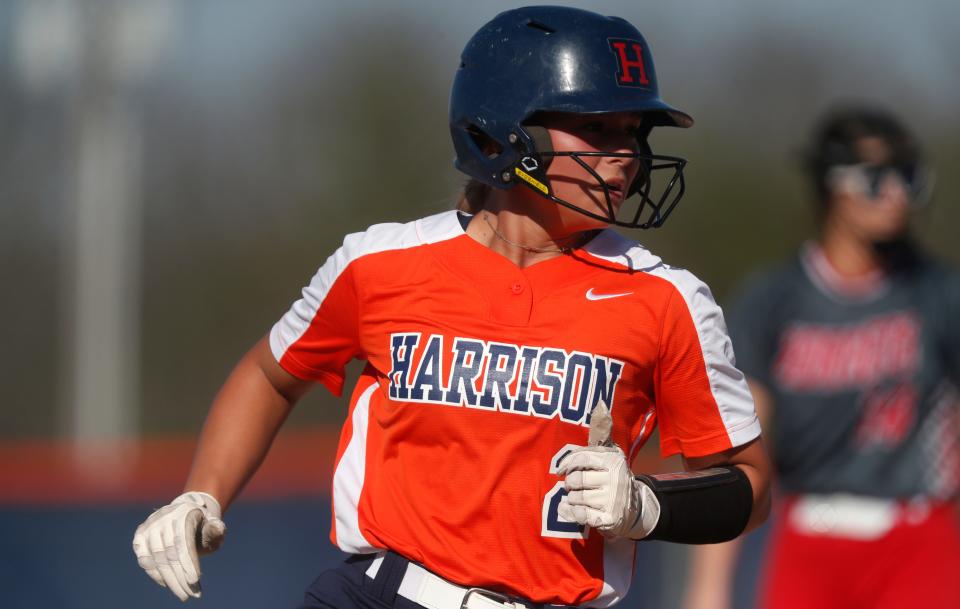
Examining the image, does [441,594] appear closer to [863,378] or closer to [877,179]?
[863,378]

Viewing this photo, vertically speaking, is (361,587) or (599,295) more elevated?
(599,295)

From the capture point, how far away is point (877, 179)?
5.70 meters

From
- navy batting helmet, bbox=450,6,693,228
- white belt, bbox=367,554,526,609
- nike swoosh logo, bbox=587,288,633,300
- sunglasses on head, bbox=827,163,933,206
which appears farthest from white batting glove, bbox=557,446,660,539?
sunglasses on head, bbox=827,163,933,206

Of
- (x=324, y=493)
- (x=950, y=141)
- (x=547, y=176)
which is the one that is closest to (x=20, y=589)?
(x=324, y=493)

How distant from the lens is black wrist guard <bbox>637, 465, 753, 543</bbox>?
10.4ft

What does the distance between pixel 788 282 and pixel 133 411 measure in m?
14.9

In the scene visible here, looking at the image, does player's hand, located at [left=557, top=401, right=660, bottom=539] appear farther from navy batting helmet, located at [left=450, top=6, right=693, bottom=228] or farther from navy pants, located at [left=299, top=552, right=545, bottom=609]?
navy batting helmet, located at [left=450, top=6, right=693, bottom=228]

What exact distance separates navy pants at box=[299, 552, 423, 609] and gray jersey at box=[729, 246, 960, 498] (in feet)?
8.16

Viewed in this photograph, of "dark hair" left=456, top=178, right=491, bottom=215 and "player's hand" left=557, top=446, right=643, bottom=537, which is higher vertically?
"dark hair" left=456, top=178, right=491, bottom=215

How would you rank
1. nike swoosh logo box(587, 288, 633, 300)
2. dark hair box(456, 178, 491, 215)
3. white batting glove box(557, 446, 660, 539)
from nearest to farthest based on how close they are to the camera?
white batting glove box(557, 446, 660, 539), nike swoosh logo box(587, 288, 633, 300), dark hair box(456, 178, 491, 215)

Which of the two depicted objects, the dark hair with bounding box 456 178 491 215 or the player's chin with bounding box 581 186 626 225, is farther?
the dark hair with bounding box 456 178 491 215

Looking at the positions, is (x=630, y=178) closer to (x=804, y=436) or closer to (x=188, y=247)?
(x=804, y=436)

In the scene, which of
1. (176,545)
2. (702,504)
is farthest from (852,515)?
(176,545)

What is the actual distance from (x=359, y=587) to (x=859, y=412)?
104 inches
